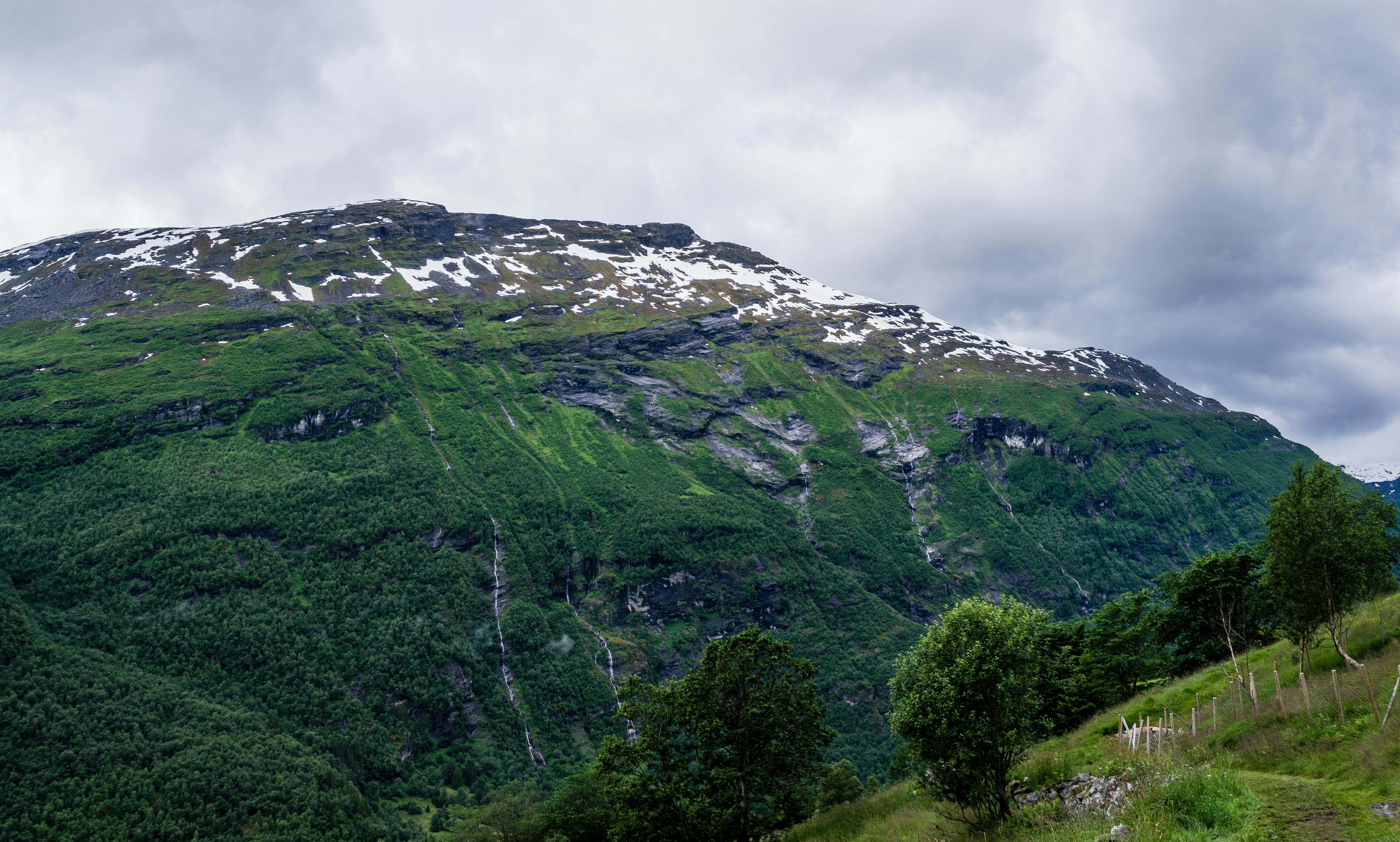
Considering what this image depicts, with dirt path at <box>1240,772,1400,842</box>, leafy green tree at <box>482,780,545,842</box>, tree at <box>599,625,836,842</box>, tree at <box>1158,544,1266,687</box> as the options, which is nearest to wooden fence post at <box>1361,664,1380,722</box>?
dirt path at <box>1240,772,1400,842</box>

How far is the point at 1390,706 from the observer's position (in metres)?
14.2

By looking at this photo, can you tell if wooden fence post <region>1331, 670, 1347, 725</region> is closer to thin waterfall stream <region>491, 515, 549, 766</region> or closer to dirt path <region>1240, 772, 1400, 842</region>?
dirt path <region>1240, 772, 1400, 842</region>

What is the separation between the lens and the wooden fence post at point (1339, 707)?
16828 millimetres

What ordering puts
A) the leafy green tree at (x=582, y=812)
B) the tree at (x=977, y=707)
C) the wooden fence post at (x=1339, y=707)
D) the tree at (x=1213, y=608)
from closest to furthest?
the wooden fence post at (x=1339, y=707), the tree at (x=977, y=707), the tree at (x=1213, y=608), the leafy green tree at (x=582, y=812)

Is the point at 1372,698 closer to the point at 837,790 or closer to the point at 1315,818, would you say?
the point at 1315,818

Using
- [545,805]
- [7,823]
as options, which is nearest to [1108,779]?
[545,805]

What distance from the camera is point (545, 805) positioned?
69438 mm

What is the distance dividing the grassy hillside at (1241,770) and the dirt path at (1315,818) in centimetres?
3

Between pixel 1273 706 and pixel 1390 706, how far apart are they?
322 inches

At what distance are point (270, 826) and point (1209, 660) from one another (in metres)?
110

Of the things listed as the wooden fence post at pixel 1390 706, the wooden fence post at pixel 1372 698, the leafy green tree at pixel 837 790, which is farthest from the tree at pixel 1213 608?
the leafy green tree at pixel 837 790

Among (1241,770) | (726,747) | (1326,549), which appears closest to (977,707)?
(1241,770)

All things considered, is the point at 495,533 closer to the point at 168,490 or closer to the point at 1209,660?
the point at 168,490

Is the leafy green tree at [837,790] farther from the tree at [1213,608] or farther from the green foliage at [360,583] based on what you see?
the green foliage at [360,583]
